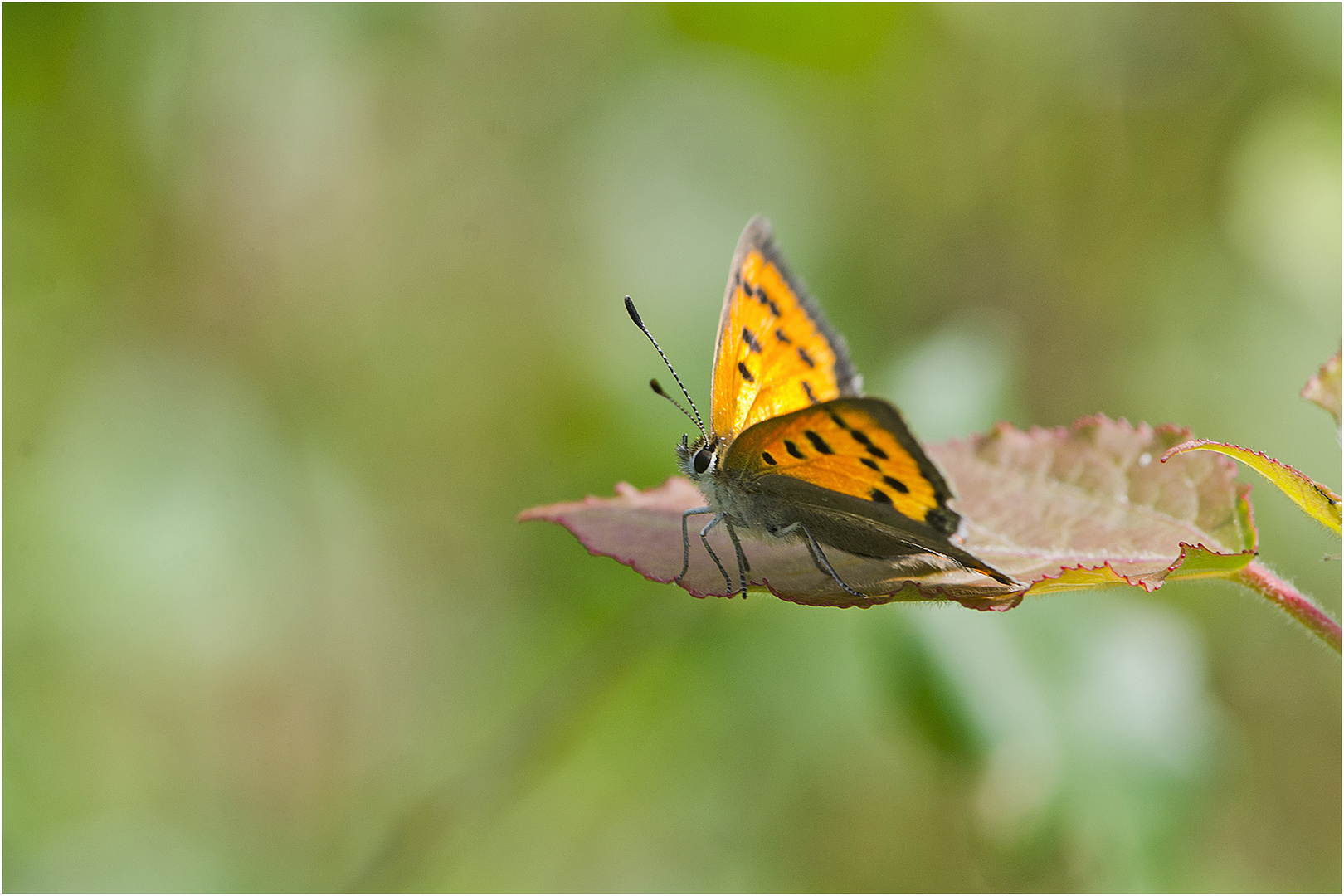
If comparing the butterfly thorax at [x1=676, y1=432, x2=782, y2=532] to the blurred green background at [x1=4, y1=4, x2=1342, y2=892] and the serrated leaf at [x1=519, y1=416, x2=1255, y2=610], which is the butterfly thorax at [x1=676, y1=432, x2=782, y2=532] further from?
the blurred green background at [x1=4, y1=4, x2=1342, y2=892]

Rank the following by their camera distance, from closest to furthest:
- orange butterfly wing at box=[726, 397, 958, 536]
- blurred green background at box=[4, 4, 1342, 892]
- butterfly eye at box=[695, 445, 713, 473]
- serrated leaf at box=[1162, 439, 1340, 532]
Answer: serrated leaf at box=[1162, 439, 1340, 532] < orange butterfly wing at box=[726, 397, 958, 536] < butterfly eye at box=[695, 445, 713, 473] < blurred green background at box=[4, 4, 1342, 892]

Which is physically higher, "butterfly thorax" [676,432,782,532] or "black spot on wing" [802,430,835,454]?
"butterfly thorax" [676,432,782,532]

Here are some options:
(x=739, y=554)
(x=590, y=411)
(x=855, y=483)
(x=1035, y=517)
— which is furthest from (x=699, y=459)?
(x=590, y=411)

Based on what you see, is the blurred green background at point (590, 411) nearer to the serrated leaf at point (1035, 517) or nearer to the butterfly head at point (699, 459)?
the butterfly head at point (699, 459)

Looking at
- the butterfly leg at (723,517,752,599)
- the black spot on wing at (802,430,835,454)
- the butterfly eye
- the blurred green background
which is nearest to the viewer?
the black spot on wing at (802,430,835,454)

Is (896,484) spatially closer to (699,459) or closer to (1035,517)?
(1035,517)

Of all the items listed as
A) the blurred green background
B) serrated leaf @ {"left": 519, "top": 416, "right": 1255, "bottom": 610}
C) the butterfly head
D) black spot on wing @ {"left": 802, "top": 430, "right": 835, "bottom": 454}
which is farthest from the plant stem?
the blurred green background
